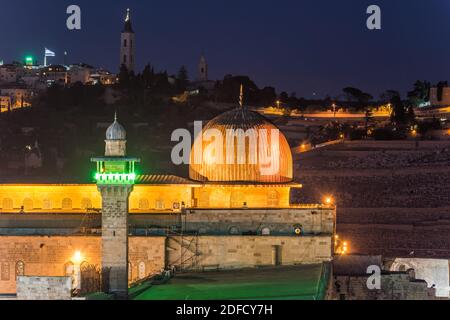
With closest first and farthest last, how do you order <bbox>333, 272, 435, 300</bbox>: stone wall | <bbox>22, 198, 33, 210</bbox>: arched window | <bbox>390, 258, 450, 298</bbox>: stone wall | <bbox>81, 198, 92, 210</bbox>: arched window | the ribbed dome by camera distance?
the ribbed dome
<bbox>333, 272, 435, 300</bbox>: stone wall
<bbox>81, 198, 92, 210</bbox>: arched window
<bbox>22, 198, 33, 210</bbox>: arched window
<bbox>390, 258, 450, 298</bbox>: stone wall

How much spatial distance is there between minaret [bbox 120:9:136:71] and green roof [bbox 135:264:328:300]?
4803 cm

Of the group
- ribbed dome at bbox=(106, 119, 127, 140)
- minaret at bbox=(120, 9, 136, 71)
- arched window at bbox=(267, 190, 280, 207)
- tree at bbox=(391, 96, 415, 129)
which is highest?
minaret at bbox=(120, 9, 136, 71)

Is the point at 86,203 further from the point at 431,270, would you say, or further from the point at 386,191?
the point at 386,191

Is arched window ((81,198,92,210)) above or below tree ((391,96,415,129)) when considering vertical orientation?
below

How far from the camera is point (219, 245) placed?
38.0m

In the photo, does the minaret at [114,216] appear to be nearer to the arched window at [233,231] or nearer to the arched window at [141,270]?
the arched window at [141,270]

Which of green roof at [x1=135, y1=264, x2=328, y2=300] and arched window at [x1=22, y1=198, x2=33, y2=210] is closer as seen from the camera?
green roof at [x1=135, y1=264, x2=328, y2=300]

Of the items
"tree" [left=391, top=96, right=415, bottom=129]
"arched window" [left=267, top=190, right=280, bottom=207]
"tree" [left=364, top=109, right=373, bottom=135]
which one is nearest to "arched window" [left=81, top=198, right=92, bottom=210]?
"arched window" [left=267, top=190, right=280, bottom=207]

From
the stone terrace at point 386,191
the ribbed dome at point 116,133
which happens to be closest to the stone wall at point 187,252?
the ribbed dome at point 116,133

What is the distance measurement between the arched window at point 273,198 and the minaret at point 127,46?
4438cm

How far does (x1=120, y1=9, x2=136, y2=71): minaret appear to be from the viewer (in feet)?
280

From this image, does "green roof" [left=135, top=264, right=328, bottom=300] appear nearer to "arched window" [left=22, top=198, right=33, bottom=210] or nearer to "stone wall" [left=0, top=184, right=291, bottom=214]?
"stone wall" [left=0, top=184, right=291, bottom=214]

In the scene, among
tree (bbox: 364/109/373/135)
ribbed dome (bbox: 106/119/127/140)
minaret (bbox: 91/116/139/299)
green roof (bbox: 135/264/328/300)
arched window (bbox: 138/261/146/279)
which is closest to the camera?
green roof (bbox: 135/264/328/300)

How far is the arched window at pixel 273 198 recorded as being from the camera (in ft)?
131
